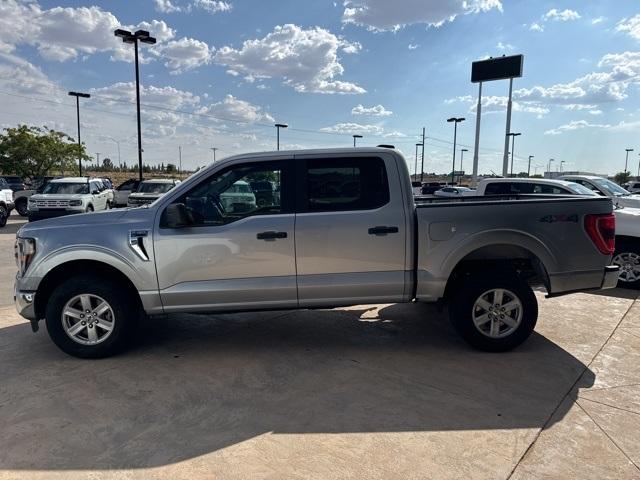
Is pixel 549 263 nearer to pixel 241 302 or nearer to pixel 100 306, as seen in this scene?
pixel 241 302

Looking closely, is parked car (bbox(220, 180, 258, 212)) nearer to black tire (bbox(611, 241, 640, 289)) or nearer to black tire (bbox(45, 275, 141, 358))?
black tire (bbox(45, 275, 141, 358))

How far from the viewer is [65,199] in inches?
659

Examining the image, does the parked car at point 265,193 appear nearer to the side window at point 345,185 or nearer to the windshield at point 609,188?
the side window at point 345,185

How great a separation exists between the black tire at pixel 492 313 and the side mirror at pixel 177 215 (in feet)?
8.76

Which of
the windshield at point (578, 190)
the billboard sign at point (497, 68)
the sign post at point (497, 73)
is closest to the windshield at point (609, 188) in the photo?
the windshield at point (578, 190)

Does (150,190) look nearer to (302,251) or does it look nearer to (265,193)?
(265,193)

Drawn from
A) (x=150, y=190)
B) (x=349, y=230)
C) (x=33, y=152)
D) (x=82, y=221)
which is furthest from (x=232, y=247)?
(x=33, y=152)

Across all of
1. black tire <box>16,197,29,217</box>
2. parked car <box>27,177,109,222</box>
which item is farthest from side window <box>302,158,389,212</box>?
black tire <box>16,197,29,217</box>

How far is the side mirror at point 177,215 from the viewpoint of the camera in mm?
4184

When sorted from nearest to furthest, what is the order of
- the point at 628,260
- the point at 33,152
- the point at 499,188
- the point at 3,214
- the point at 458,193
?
the point at 628,260 < the point at 499,188 < the point at 458,193 < the point at 3,214 < the point at 33,152

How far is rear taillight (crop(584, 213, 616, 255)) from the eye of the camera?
456 centimetres

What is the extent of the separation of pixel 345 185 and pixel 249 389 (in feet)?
6.69

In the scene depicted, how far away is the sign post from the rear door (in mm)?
42203

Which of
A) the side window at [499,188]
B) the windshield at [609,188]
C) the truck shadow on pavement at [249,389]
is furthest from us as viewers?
the windshield at [609,188]
